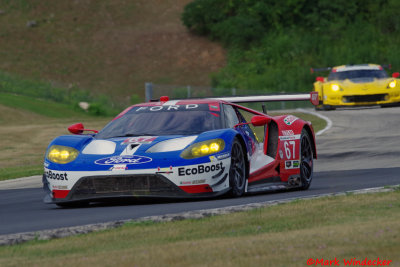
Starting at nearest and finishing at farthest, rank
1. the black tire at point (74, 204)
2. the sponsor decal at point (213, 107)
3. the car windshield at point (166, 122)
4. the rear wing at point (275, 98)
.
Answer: the black tire at point (74, 204) < the car windshield at point (166, 122) < the sponsor decal at point (213, 107) < the rear wing at point (275, 98)

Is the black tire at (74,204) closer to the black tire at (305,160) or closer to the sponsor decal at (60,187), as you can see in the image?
the sponsor decal at (60,187)

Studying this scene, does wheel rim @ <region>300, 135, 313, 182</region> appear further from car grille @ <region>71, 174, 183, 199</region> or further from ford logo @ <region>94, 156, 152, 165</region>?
ford logo @ <region>94, 156, 152, 165</region>

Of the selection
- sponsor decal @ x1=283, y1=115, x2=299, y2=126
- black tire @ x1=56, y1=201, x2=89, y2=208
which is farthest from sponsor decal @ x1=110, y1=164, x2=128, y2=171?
sponsor decal @ x1=283, y1=115, x2=299, y2=126

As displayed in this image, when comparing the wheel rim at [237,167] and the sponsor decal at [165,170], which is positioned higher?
the sponsor decal at [165,170]

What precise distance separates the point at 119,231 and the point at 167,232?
1.36 ft

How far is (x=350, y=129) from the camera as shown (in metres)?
21.6

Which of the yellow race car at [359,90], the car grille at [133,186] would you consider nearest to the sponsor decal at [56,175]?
the car grille at [133,186]

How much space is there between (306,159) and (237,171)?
1927 millimetres

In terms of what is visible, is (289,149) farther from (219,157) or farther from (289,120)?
(219,157)

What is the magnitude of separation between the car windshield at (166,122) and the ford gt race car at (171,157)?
1 cm

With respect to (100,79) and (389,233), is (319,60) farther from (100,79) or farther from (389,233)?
(389,233)

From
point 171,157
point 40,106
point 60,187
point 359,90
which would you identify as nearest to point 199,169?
point 171,157

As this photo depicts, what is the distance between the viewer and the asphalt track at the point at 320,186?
8.17 metres

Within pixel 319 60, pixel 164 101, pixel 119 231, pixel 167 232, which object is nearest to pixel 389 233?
pixel 167 232
